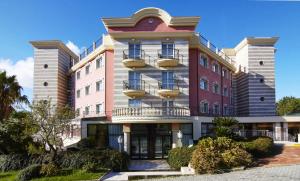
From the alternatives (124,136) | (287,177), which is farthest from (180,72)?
(287,177)

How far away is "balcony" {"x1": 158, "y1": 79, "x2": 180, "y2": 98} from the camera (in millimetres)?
31125

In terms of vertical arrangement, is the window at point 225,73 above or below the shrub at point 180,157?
above

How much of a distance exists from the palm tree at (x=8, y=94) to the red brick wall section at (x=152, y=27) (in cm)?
1150

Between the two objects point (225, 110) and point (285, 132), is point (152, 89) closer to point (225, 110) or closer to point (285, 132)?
point (225, 110)

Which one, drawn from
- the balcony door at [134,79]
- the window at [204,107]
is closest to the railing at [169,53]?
the balcony door at [134,79]

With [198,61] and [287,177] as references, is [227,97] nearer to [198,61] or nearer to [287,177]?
[198,61]

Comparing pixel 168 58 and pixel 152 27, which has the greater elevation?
pixel 152 27

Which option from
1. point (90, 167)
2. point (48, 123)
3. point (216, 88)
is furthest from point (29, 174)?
point (216, 88)

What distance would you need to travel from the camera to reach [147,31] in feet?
105

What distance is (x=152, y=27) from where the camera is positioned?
3209 centimetres

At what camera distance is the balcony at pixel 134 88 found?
31125 mm

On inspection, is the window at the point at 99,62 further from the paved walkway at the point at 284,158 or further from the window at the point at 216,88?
the paved walkway at the point at 284,158

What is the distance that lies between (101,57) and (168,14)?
8499mm

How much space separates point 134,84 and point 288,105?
60080 mm
